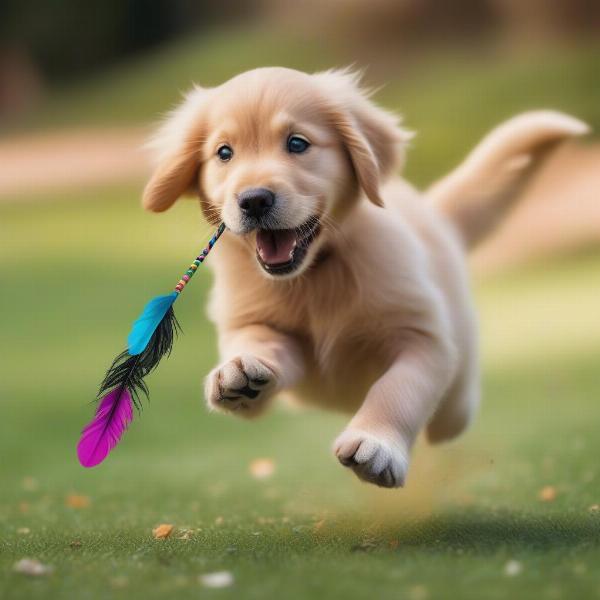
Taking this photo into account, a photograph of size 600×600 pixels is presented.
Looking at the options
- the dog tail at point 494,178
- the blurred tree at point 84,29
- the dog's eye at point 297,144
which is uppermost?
the blurred tree at point 84,29

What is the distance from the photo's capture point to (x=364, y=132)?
3.72 meters

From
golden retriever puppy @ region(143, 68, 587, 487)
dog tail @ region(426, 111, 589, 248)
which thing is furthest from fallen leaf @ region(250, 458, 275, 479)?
golden retriever puppy @ region(143, 68, 587, 487)

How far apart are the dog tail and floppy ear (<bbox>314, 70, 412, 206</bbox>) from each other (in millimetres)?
1062

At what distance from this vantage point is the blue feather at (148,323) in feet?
11.9

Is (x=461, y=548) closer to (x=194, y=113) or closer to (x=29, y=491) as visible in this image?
(x=194, y=113)

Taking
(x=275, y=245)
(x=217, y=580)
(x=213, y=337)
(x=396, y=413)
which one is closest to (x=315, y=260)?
(x=275, y=245)

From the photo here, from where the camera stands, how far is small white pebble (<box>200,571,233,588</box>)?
2643 mm

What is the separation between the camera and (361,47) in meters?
22.4

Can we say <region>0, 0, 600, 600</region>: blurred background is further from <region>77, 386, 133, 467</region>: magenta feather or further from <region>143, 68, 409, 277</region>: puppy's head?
<region>143, 68, 409, 277</region>: puppy's head

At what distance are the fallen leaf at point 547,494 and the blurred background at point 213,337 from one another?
26 millimetres

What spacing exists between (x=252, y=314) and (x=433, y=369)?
2.14 feet

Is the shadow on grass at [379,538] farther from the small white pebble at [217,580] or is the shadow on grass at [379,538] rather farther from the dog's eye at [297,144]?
the dog's eye at [297,144]

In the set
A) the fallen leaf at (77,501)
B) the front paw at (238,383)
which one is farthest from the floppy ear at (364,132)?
the fallen leaf at (77,501)

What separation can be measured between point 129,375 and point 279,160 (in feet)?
2.81
